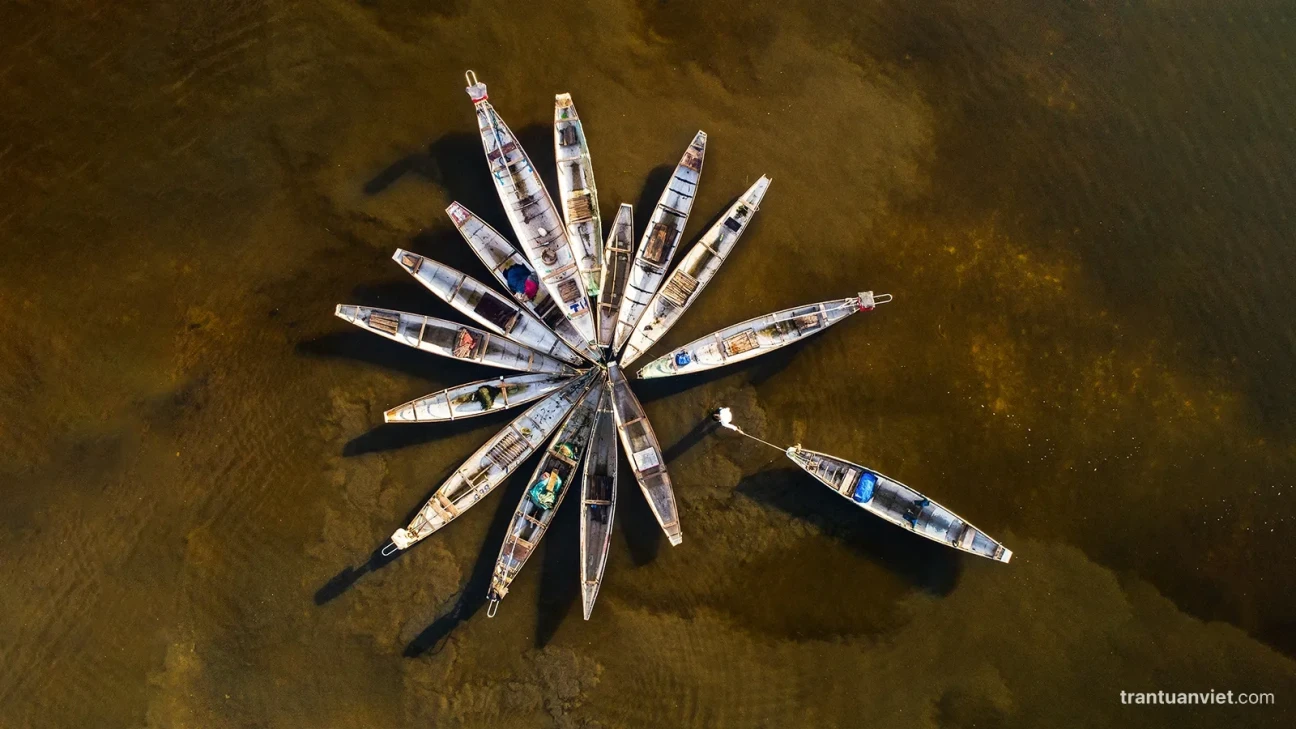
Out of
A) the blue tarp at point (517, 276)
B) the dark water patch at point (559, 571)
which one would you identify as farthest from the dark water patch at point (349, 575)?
the blue tarp at point (517, 276)

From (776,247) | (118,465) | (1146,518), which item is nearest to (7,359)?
(118,465)

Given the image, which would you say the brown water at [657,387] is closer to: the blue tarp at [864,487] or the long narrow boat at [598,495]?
the long narrow boat at [598,495]

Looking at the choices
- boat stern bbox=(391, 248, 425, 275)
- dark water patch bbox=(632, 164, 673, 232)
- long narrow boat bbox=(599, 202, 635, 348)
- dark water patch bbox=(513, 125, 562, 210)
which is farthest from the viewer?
dark water patch bbox=(513, 125, 562, 210)

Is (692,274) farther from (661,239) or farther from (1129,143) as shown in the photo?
(1129,143)

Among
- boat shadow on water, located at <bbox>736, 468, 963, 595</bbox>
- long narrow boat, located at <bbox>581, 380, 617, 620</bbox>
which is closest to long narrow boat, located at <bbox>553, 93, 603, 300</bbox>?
long narrow boat, located at <bbox>581, 380, 617, 620</bbox>

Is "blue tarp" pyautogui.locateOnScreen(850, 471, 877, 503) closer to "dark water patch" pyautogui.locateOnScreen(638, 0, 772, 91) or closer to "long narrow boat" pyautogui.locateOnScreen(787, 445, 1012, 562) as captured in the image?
"long narrow boat" pyautogui.locateOnScreen(787, 445, 1012, 562)

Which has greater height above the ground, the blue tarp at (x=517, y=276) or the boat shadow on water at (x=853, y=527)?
the blue tarp at (x=517, y=276)
